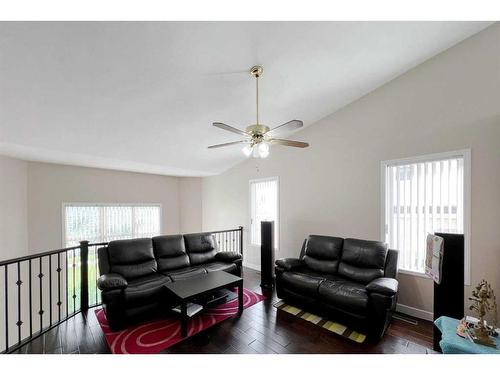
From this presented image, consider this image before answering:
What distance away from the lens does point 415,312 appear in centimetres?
291

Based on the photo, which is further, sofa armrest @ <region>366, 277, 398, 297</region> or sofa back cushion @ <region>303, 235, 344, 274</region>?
sofa back cushion @ <region>303, 235, 344, 274</region>

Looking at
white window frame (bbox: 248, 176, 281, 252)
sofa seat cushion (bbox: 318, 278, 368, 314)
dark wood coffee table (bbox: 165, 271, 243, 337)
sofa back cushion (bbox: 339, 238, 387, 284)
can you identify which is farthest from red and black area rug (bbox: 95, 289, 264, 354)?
white window frame (bbox: 248, 176, 281, 252)

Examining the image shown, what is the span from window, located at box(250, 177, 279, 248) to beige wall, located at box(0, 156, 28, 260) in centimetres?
439

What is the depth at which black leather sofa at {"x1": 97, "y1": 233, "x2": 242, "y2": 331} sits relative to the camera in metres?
2.51

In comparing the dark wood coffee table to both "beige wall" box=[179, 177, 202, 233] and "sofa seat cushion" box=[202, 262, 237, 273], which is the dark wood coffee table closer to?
"sofa seat cushion" box=[202, 262, 237, 273]

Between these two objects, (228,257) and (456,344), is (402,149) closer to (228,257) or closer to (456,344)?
(456,344)

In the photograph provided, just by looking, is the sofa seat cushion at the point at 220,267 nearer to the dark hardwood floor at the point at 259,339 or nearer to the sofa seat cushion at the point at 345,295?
the dark hardwood floor at the point at 259,339

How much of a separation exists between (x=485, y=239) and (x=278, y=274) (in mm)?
2557

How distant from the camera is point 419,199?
118 inches

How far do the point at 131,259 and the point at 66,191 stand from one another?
2.72 m
